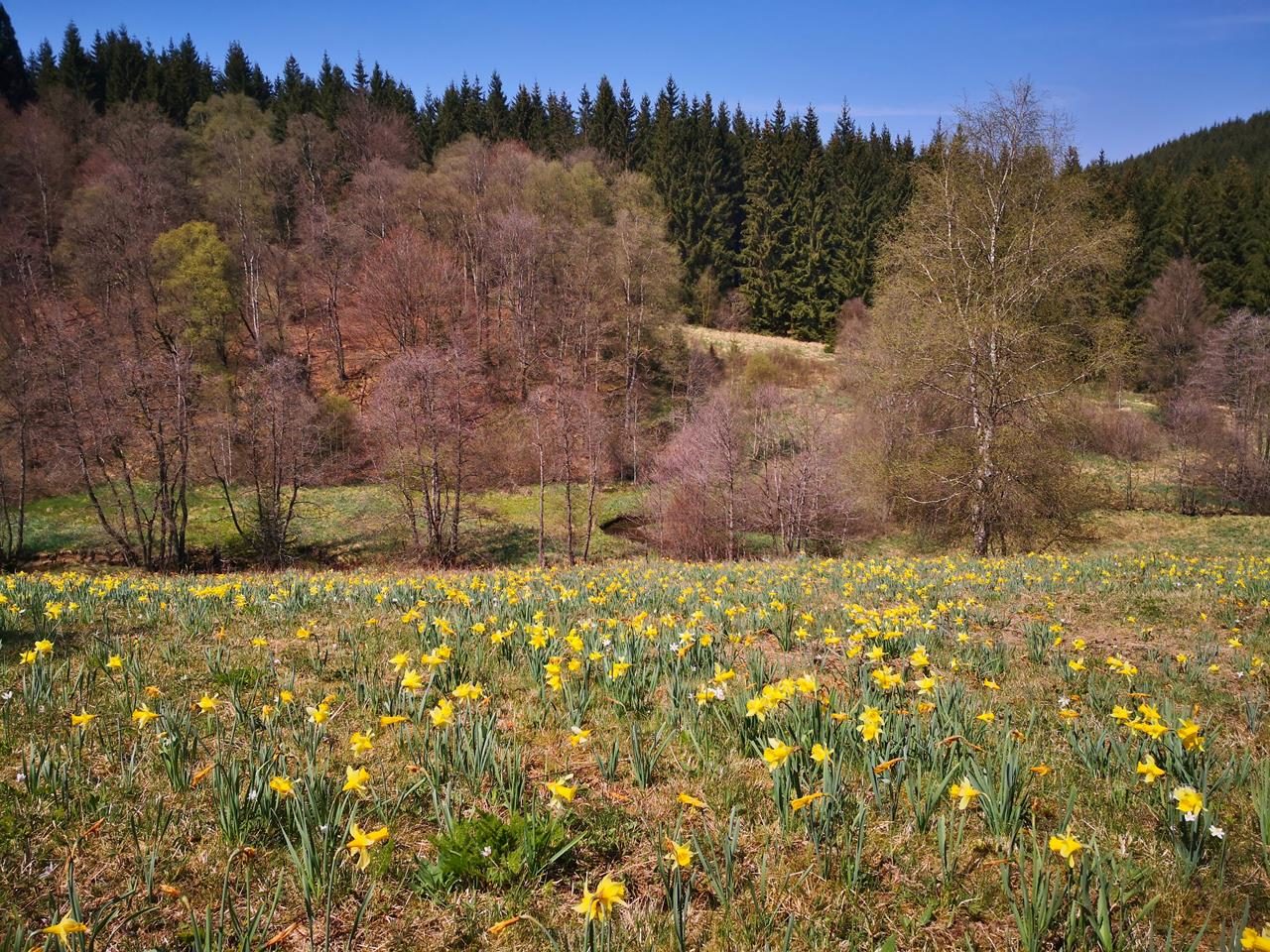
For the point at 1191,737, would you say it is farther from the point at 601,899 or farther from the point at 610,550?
the point at 610,550

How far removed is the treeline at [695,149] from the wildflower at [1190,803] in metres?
54.1

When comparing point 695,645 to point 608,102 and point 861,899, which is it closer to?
point 861,899

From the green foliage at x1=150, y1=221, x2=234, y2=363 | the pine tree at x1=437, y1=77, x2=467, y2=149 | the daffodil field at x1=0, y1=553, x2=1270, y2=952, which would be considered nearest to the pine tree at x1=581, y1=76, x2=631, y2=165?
the pine tree at x1=437, y1=77, x2=467, y2=149

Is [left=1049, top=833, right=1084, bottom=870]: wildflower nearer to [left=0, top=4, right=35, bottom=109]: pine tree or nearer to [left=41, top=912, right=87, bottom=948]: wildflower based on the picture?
[left=41, top=912, right=87, bottom=948]: wildflower

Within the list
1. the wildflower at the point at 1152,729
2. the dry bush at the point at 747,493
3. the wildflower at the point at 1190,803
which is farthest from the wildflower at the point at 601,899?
the dry bush at the point at 747,493

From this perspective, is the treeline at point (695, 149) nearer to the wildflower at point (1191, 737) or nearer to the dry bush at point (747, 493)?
the dry bush at point (747, 493)

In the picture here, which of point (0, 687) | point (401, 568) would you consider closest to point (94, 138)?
point (401, 568)

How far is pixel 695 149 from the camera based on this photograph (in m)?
65.0

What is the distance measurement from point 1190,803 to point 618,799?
6.45ft

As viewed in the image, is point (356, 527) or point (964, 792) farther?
point (356, 527)

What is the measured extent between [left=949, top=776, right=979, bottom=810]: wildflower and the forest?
52.8 ft

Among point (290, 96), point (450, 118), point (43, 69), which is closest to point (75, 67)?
point (43, 69)

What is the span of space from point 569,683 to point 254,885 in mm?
1876

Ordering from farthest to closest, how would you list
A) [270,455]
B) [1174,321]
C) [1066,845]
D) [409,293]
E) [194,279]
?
[1174,321] < [409,293] < [194,279] < [270,455] < [1066,845]
